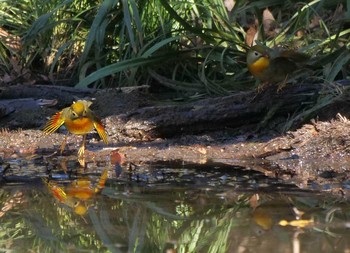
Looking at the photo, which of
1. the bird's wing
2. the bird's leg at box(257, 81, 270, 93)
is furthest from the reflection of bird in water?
the bird's leg at box(257, 81, 270, 93)

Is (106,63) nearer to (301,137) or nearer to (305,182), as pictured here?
(301,137)

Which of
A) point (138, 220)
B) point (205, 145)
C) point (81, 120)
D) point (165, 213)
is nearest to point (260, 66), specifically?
point (205, 145)

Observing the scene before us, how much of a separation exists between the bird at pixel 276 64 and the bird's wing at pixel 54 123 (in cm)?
149

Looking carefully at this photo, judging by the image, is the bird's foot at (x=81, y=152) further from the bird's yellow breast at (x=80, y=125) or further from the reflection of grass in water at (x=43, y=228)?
the reflection of grass in water at (x=43, y=228)

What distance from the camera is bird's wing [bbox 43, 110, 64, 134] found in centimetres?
632

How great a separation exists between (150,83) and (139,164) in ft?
7.12

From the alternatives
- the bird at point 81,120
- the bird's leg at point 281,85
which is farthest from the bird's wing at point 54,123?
the bird's leg at point 281,85

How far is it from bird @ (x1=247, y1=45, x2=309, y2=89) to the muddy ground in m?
0.43

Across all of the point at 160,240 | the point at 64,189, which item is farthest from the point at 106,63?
the point at 160,240

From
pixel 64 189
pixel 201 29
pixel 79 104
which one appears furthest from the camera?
pixel 201 29

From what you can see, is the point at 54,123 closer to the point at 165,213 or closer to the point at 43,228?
the point at 165,213

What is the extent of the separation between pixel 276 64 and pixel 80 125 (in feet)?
4.99

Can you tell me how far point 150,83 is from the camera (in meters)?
7.87

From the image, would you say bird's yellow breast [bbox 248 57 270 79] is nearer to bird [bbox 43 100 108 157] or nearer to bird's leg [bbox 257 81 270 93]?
bird's leg [bbox 257 81 270 93]
